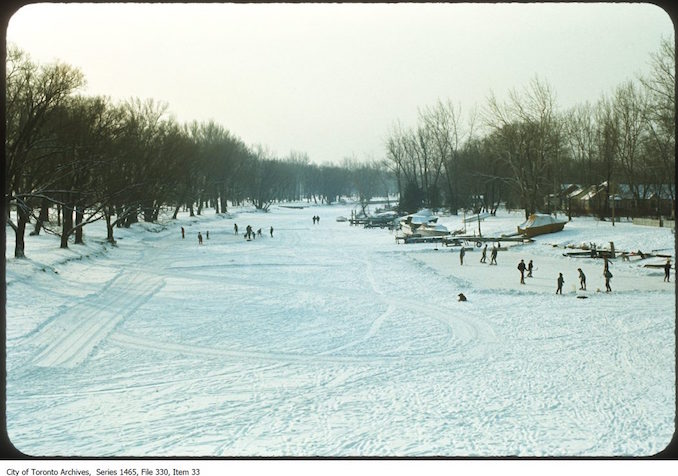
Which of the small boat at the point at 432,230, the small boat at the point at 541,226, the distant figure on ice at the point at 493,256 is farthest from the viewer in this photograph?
the small boat at the point at 432,230

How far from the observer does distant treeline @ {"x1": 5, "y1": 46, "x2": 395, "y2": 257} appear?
18.0 m

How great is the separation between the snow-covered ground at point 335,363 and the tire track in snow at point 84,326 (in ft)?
0.25

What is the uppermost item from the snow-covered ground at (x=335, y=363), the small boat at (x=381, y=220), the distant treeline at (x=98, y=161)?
the distant treeline at (x=98, y=161)

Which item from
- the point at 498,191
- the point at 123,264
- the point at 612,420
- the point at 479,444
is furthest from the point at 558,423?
the point at 498,191

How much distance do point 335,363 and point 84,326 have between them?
7.56 meters

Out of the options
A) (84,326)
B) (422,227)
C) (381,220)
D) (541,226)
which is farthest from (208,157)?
(84,326)

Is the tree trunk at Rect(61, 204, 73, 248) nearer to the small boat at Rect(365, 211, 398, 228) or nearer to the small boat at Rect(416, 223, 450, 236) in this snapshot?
the small boat at Rect(416, 223, 450, 236)

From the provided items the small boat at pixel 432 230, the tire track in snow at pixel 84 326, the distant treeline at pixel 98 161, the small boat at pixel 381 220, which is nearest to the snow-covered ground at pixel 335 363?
the tire track in snow at pixel 84 326

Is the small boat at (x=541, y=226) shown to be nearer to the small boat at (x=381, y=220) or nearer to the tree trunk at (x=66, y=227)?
the small boat at (x=381, y=220)

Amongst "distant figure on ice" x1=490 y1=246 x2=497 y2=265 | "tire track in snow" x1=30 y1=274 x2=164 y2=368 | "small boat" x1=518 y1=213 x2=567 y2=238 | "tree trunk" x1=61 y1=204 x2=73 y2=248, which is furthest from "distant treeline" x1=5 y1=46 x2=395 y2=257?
A: "small boat" x1=518 y1=213 x2=567 y2=238

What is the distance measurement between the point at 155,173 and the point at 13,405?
114 feet

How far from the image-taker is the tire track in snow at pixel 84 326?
39.6 ft

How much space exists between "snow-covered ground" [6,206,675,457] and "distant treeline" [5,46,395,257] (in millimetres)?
3304

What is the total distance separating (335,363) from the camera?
1171cm
